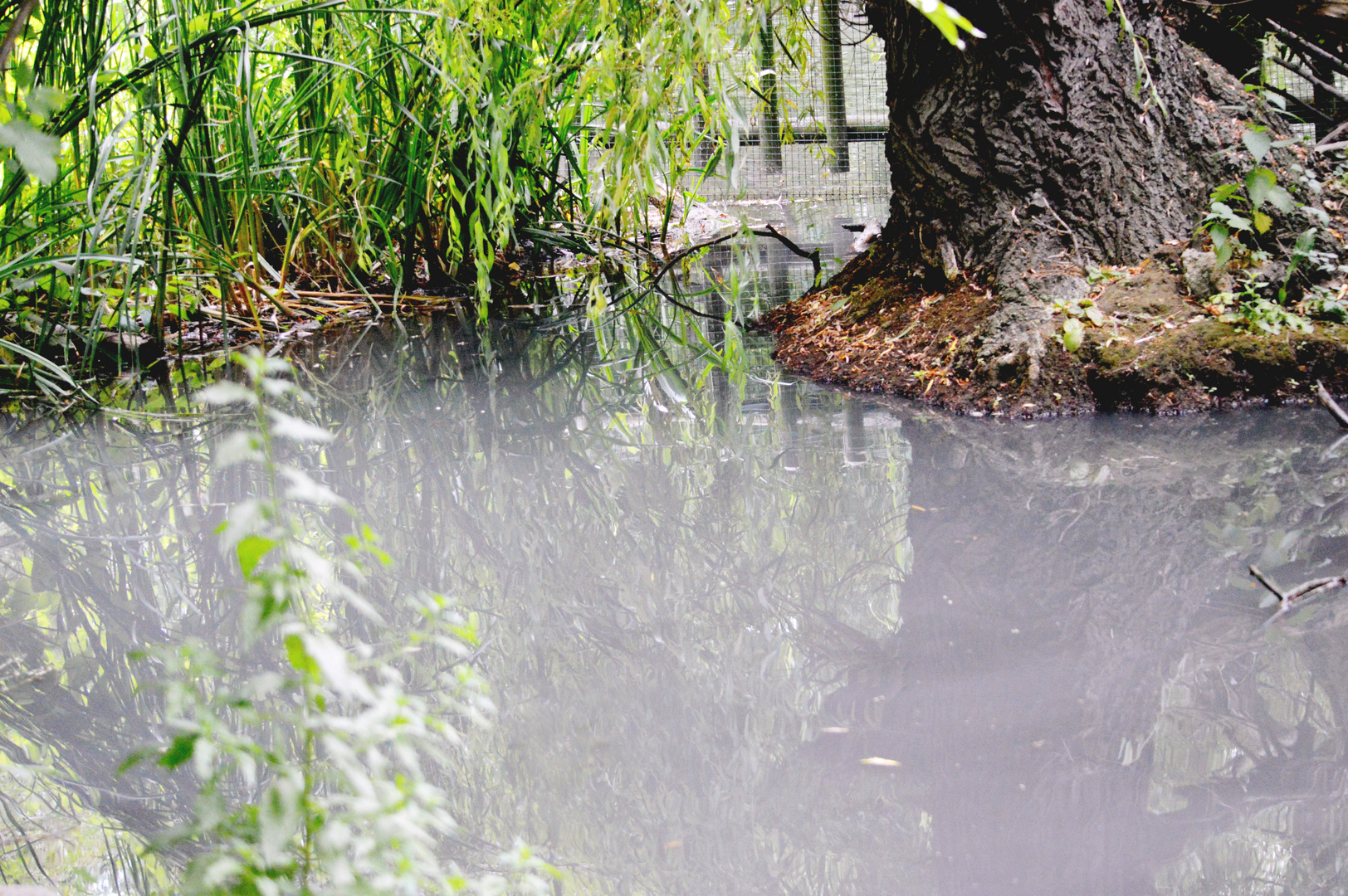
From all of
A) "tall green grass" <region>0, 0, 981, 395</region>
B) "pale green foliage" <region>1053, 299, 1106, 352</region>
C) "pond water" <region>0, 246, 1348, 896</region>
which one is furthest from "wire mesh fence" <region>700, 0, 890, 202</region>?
"pond water" <region>0, 246, 1348, 896</region>

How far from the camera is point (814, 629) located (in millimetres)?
1361

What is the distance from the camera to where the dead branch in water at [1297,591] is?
1.29 m

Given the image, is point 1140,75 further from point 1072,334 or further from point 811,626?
point 811,626

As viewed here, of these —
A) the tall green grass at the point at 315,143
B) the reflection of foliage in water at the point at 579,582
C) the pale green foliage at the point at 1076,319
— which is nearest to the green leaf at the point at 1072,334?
the pale green foliage at the point at 1076,319

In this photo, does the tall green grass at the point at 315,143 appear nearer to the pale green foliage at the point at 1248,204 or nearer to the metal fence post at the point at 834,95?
the pale green foliage at the point at 1248,204

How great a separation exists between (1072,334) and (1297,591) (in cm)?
88

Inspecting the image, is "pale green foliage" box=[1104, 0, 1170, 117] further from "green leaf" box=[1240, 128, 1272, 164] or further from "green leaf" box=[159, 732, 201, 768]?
"green leaf" box=[159, 732, 201, 768]

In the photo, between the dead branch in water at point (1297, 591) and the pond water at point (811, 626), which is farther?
the dead branch in water at point (1297, 591)

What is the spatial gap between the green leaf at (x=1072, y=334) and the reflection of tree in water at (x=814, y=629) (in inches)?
7.3

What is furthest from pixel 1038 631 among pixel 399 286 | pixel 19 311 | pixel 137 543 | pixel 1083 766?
pixel 399 286

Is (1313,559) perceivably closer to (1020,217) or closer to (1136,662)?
(1136,662)

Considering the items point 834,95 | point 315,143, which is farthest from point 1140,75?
point 834,95

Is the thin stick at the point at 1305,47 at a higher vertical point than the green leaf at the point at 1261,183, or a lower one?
higher

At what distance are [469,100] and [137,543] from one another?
132cm
